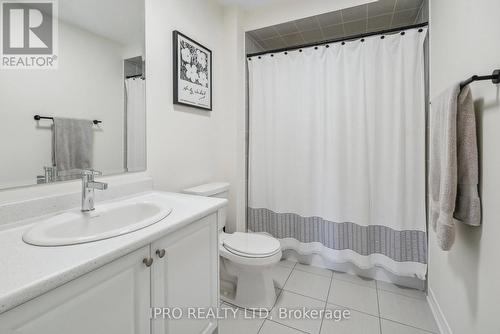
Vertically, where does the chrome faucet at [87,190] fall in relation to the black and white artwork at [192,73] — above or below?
below

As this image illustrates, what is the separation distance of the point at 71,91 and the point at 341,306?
6.85ft

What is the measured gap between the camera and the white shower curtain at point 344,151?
1731mm

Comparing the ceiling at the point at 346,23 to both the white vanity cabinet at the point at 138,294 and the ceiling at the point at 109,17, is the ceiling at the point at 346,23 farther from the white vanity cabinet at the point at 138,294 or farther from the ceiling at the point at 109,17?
the white vanity cabinet at the point at 138,294

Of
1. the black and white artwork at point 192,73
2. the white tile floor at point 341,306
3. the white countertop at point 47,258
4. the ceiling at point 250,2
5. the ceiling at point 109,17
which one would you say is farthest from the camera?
the ceiling at point 250,2

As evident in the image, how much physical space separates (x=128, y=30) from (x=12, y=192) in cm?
102

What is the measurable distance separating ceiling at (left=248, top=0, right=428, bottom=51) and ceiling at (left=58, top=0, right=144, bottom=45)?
4.03ft

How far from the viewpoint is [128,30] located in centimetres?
133

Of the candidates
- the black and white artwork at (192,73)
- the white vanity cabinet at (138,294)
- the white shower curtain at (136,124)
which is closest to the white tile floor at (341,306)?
the white vanity cabinet at (138,294)

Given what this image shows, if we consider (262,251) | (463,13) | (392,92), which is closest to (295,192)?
(262,251)

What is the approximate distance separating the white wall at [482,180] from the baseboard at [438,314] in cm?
5

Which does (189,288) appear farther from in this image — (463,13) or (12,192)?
(463,13)

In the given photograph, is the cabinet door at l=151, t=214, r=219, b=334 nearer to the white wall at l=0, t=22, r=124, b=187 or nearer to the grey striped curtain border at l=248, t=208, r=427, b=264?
the white wall at l=0, t=22, r=124, b=187

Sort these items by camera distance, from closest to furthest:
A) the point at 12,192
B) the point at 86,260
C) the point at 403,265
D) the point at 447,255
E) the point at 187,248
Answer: the point at 86,260, the point at 12,192, the point at 187,248, the point at 447,255, the point at 403,265

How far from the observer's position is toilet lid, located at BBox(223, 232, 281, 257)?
1528mm
